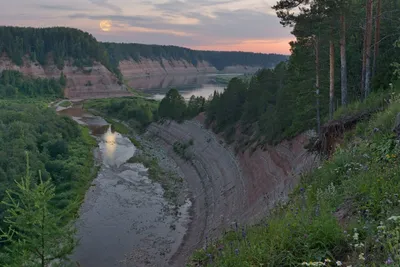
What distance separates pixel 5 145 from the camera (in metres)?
40.8

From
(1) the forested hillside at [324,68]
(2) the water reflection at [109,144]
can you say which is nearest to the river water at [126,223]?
(2) the water reflection at [109,144]

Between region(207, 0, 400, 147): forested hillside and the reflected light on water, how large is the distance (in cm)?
1816

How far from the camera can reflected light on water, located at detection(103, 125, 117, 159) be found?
54.1 meters

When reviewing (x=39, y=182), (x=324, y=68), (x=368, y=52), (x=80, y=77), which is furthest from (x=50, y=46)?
(x=368, y=52)

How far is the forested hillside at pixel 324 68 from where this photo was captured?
62.2ft

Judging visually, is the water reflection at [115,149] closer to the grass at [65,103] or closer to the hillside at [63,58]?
the grass at [65,103]

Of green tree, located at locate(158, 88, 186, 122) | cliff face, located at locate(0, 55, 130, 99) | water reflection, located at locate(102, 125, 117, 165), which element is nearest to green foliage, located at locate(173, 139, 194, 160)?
green tree, located at locate(158, 88, 186, 122)

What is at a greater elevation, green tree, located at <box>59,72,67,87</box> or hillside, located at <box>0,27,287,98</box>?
hillside, located at <box>0,27,287,98</box>

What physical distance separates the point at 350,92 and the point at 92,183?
27.2m

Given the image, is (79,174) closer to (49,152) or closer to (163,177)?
(163,177)

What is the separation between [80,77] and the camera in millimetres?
131000

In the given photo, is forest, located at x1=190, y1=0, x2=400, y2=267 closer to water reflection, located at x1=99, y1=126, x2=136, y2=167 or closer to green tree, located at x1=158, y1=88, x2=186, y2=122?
water reflection, located at x1=99, y1=126, x2=136, y2=167

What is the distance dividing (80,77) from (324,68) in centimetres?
11782

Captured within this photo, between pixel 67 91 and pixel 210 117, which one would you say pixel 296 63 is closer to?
pixel 210 117
